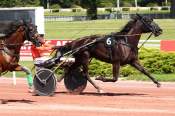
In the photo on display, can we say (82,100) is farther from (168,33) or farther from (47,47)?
(168,33)

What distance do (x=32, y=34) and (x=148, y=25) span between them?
333 cm

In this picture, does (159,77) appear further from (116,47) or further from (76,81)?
(116,47)

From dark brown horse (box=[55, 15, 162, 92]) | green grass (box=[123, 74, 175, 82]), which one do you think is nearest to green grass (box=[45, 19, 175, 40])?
green grass (box=[123, 74, 175, 82])

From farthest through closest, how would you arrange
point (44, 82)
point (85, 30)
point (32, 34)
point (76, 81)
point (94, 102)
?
point (85, 30), point (76, 81), point (44, 82), point (94, 102), point (32, 34)

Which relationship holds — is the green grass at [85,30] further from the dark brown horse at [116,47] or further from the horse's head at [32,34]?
the horse's head at [32,34]

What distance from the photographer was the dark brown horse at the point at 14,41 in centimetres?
1295

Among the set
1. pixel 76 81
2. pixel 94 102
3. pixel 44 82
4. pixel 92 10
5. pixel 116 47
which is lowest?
pixel 92 10

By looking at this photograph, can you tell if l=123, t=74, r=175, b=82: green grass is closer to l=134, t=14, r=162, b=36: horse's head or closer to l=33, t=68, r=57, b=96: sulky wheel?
l=134, t=14, r=162, b=36: horse's head

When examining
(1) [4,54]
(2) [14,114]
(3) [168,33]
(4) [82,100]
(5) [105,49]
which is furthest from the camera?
(3) [168,33]

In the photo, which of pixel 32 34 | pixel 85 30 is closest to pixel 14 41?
pixel 32 34

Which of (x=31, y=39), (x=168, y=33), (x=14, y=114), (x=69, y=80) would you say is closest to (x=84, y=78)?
(x=69, y=80)

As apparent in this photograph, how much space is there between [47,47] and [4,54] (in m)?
4.22

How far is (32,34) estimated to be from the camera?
514 inches

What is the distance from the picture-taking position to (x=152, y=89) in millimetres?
16781
